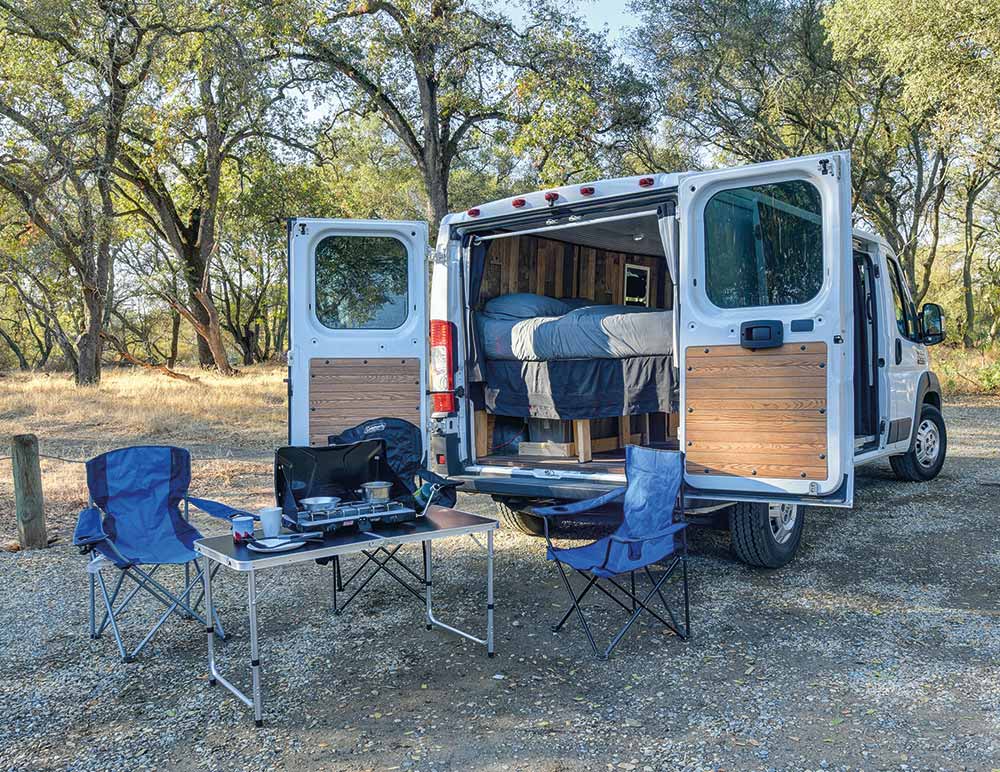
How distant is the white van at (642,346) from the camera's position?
3727 millimetres

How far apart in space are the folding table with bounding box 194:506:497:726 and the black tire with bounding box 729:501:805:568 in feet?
4.89

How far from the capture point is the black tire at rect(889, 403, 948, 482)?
263 inches

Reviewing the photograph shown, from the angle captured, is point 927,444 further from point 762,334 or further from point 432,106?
point 432,106

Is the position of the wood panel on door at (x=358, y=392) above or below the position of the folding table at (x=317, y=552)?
above

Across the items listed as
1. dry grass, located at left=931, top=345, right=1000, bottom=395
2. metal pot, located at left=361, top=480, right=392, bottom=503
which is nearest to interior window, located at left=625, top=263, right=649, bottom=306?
metal pot, located at left=361, top=480, right=392, bottom=503

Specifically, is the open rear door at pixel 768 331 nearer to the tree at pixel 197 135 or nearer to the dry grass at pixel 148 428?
the dry grass at pixel 148 428

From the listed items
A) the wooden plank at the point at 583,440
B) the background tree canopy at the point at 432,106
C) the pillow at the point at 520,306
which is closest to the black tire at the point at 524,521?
the wooden plank at the point at 583,440

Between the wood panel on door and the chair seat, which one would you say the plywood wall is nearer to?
the wood panel on door

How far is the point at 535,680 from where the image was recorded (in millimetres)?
3172

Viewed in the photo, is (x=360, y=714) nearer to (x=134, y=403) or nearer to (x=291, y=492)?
(x=291, y=492)

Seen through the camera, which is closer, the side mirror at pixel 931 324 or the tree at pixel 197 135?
the side mirror at pixel 931 324

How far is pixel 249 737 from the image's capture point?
9.02ft

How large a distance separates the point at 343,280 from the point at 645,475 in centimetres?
229

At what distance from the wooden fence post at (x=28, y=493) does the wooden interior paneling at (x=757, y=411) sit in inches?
156
